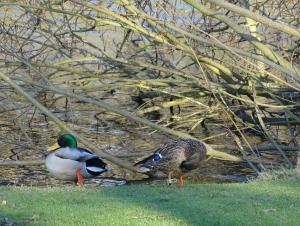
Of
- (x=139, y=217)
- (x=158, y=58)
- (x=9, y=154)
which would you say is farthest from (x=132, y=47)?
(x=139, y=217)

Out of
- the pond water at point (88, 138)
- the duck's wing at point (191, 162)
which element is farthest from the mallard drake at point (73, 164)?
the duck's wing at point (191, 162)

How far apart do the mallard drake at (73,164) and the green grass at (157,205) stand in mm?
3486

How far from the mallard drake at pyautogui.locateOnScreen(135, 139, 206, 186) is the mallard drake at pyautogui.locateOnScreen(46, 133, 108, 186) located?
1.51m

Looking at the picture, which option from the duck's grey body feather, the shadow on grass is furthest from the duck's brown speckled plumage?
A: the shadow on grass

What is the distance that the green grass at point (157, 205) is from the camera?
22.7 ft

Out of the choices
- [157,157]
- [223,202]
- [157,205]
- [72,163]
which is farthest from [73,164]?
[223,202]

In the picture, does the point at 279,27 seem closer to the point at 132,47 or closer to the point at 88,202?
the point at 88,202

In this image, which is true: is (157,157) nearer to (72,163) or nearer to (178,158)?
(178,158)

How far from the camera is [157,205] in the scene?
765 cm

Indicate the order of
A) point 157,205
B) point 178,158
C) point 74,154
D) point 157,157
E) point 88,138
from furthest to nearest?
point 88,138
point 74,154
point 157,157
point 178,158
point 157,205

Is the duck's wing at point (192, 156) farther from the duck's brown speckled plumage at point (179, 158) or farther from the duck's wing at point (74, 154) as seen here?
the duck's wing at point (74, 154)

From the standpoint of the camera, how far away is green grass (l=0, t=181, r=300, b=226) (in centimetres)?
691

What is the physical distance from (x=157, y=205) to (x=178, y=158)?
126 inches

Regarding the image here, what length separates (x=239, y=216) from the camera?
707cm
